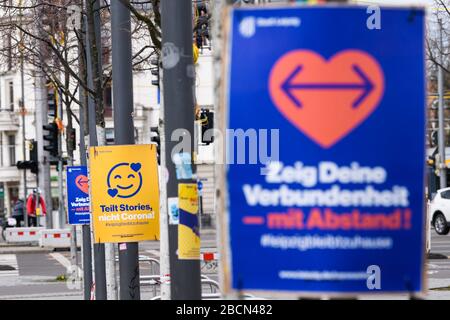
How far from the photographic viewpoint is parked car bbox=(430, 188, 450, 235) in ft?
123

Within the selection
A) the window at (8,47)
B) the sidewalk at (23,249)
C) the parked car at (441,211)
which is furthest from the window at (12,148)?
the window at (8,47)

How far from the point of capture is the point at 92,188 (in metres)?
12.6

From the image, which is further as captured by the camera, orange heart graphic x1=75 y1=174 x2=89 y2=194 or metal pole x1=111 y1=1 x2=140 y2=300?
orange heart graphic x1=75 y1=174 x2=89 y2=194

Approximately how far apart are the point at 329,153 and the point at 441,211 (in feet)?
109

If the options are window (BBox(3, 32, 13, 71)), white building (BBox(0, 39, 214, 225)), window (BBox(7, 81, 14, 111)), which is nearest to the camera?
window (BBox(3, 32, 13, 71))

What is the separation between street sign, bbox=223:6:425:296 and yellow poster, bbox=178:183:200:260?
2.20m

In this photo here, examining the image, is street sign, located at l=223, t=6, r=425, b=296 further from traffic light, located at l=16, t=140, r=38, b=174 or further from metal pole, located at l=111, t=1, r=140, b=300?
traffic light, located at l=16, t=140, r=38, b=174

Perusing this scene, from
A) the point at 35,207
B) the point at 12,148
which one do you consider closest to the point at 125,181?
the point at 35,207

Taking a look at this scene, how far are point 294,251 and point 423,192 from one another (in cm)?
66

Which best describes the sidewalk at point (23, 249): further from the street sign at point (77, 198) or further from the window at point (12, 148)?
the window at point (12, 148)

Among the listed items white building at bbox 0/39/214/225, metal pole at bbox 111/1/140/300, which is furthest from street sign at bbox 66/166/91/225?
white building at bbox 0/39/214/225

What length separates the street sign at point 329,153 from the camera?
543 cm
